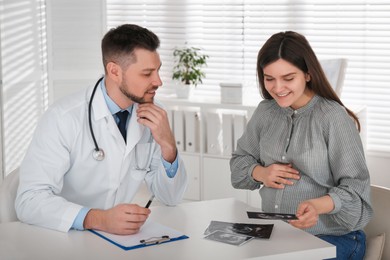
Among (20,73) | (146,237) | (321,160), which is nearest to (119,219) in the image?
(146,237)

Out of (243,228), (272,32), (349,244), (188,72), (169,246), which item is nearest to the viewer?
(169,246)

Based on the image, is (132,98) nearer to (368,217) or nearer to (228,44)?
(368,217)

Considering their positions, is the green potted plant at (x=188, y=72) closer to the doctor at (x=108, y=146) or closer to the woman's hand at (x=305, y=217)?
the doctor at (x=108, y=146)

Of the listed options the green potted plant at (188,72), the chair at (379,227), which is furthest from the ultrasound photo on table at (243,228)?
the green potted plant at (188,72)

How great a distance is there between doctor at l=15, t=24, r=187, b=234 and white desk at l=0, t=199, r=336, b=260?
106 millimetres

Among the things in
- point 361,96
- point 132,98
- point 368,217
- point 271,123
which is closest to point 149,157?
point 132,98

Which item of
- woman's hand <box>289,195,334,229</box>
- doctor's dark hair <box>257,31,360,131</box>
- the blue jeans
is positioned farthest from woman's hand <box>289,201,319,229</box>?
doctor's dark hair <box>257,31,360,131</box>

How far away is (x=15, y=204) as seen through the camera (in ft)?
8.00

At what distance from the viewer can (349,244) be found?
8.63 ft

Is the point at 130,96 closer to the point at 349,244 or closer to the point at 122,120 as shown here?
the point at 122,120

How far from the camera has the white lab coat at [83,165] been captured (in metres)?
2.43

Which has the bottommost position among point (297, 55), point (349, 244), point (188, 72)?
point (349, 244)

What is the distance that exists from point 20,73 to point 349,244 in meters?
2.80

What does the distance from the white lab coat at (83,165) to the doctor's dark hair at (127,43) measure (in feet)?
0.49
